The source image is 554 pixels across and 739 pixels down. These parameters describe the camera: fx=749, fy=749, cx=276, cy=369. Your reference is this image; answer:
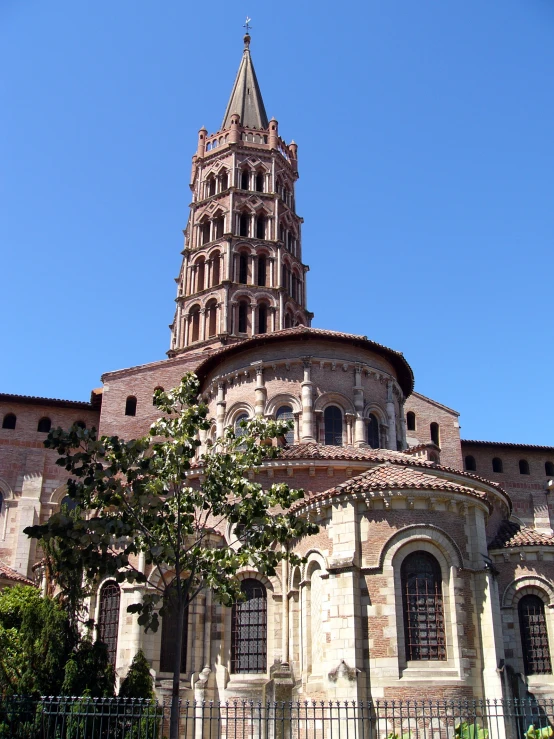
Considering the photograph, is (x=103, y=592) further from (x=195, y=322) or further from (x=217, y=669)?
(x=195, y=322)

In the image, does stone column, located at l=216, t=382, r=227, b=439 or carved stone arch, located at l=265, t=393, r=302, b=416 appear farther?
stone column, located at l=216, t=382, r=227, b=439

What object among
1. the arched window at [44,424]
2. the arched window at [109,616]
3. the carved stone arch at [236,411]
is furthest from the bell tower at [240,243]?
the arched window at [109,616]

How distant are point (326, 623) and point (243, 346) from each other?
13667mm

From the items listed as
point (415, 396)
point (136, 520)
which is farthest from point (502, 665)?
point (415, 396)

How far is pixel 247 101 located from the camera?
5716cm

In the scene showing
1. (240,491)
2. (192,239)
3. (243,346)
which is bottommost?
(240,491)

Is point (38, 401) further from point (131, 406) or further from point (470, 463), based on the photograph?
point (470, 463)

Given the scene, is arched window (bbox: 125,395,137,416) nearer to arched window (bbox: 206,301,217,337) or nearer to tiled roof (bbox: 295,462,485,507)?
arched window (bbox: 206,301,217,337)

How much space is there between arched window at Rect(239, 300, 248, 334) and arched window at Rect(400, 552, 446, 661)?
29.0 metres

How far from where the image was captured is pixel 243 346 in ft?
99.8

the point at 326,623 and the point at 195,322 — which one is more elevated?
the point at 195,322

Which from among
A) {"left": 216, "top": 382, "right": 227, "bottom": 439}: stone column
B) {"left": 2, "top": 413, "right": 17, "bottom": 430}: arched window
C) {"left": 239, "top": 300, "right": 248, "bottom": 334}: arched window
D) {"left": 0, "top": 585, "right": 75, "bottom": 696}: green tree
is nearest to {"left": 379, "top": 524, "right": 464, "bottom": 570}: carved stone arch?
{"left": 0, "top": 585, "right": 75, "bottom": 696}: green tree

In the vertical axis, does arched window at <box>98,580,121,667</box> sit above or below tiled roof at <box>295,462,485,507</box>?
below

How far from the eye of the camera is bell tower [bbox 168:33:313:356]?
47.6 m
